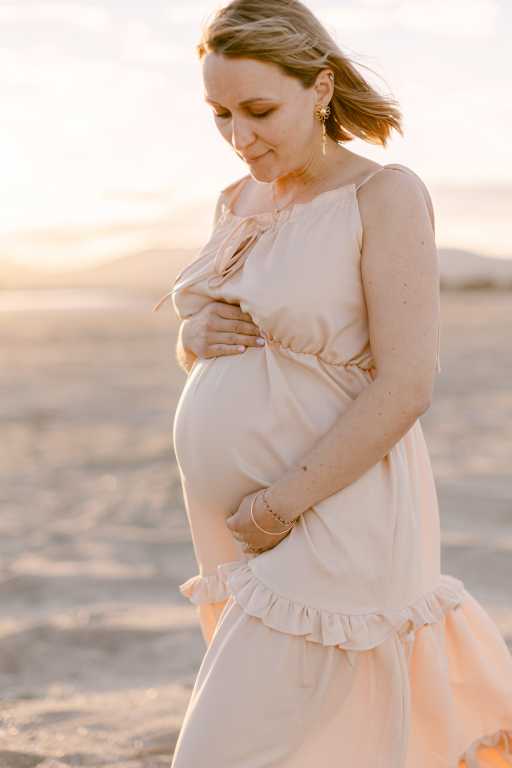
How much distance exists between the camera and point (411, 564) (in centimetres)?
238

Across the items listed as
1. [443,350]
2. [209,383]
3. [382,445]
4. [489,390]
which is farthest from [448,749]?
[443,350]

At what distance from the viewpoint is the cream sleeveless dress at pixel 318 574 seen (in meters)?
2.28

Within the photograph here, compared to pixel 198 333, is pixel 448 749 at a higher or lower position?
lower

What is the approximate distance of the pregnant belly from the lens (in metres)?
2.37

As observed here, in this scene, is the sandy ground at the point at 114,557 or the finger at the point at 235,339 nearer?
the finger at the point at 235,339

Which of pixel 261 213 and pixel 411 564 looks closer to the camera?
pixel 411 564

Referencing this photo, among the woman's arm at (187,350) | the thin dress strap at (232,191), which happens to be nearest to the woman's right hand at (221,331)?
the woman's arm at (187,350)

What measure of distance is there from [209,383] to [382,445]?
0.44m

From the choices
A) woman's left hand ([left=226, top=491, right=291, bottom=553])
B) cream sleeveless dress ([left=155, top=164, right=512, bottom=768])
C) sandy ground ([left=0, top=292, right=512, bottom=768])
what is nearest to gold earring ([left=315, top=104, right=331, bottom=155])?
cream sleeveless dress ([left=155, top=164, right=512, bottom=768])

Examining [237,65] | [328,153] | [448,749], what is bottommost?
[448,749]

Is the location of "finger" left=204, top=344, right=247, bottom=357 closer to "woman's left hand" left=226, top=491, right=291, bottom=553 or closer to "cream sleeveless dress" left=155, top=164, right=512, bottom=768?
"cream sleeveless dress" left=155, top=164, right=512, bottom=768

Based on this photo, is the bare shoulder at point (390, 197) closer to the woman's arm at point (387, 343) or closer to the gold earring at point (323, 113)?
the woman's arm at point (387, 343)

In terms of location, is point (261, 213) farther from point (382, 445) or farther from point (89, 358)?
point (89, 358)

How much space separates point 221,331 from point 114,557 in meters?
3.62
